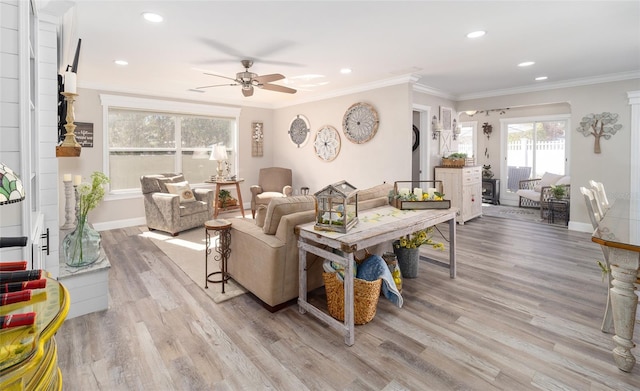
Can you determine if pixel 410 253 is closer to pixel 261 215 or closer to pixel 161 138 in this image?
pixel 261 215

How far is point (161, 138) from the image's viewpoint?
6.22 metres

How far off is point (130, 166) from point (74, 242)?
353 centimetres

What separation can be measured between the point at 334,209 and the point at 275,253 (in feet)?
2.00

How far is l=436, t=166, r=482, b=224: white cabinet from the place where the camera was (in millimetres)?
5852

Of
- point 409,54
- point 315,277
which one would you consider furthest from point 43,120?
point 409,54

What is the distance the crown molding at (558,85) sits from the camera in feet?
16.1

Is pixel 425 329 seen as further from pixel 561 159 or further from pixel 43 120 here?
pixel 561 159

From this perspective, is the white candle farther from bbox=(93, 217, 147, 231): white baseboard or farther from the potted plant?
bbox=(93, 217, 147, 231): white baseboard

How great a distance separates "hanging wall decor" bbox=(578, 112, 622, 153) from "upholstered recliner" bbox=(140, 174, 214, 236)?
Answer: 615cm

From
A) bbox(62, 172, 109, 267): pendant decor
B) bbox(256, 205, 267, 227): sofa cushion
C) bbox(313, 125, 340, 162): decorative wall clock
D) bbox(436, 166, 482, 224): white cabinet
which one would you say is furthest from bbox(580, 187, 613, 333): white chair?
bbox(313, 125, 340, 162): decorative wall clock

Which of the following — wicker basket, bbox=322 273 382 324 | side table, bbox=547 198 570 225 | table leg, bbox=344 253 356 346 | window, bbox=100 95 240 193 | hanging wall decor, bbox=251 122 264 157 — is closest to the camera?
table leg, bbox=344 253 356 346

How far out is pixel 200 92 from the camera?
245 inches

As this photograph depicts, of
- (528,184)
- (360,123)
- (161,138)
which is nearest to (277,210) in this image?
(360,123)

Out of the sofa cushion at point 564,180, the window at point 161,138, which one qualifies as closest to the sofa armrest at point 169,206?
the window at point 161,138
